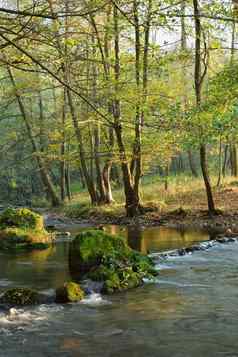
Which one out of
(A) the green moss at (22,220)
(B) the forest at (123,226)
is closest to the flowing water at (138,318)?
(B) the forest at (123,226)

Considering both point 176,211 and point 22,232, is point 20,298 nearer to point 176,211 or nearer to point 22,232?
point 22,232

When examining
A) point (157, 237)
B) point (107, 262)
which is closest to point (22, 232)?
point (157, 237)

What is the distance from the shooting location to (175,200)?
24312mm

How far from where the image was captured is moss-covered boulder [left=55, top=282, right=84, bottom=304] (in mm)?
8930

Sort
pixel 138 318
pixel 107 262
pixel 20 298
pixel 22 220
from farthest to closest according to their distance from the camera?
pixel 22 220 → pixel 107 262 → pixel 20 298 → pixel 138 318

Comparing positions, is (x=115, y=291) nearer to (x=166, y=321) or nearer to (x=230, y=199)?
(x=166, y=321)

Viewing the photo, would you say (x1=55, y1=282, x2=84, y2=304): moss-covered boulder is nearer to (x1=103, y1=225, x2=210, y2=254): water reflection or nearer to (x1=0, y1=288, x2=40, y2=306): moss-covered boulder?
(x1=0, y1=288, x2=40, y2=306): moss-covered boulder

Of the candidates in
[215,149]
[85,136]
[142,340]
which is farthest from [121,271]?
[215,149]

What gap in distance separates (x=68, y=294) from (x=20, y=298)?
812mm

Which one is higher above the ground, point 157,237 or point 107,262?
point 107,262

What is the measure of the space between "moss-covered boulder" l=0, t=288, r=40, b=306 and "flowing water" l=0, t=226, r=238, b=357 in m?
0.31

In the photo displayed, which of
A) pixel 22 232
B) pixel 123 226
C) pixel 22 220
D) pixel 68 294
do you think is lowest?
pixel 123 226

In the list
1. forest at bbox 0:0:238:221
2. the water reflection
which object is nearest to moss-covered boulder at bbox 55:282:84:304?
forest at bbox 0:0:238:221

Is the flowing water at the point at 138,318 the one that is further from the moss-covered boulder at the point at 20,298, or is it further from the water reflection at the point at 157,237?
the water reflection at the point at 157,237
